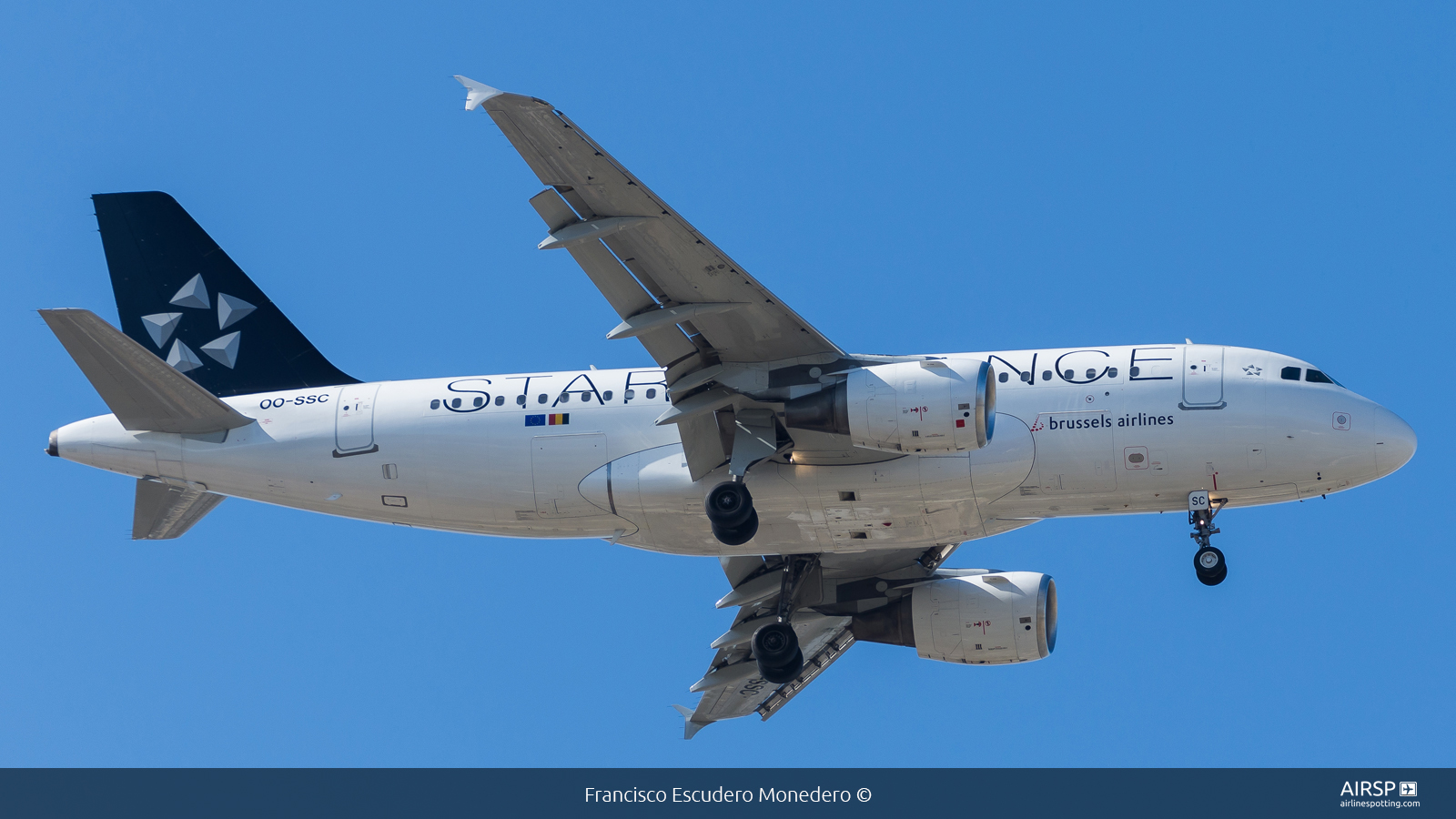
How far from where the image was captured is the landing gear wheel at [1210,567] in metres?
28.4

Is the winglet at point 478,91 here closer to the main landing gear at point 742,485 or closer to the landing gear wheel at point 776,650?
the main landing gear at point 742,485

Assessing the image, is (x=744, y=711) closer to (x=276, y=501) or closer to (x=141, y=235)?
(x=276, y=501)

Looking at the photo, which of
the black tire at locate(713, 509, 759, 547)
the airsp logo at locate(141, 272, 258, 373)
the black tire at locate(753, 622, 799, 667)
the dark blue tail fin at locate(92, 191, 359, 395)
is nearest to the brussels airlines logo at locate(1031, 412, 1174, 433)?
the black tire at locate(713, 509, 759, 547)

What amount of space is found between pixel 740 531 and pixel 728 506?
57 cm

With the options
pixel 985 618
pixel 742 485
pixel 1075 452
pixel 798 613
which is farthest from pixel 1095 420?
pixel 798 613

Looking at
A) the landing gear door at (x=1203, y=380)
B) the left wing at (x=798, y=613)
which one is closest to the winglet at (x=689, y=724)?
the left wing at (x=798, y=613)

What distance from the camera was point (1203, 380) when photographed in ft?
93.0

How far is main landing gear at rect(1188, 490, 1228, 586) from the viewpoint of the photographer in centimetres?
2844

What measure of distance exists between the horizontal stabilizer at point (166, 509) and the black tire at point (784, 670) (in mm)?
11899

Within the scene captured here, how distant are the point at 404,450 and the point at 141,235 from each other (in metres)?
9.63

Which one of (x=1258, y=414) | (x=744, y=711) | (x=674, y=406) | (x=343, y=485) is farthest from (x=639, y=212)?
(x=744, y=711)

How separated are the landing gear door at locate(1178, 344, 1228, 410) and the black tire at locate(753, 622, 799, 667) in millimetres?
9294

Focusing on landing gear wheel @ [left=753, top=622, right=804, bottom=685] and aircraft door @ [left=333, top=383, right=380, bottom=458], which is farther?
landing gear wheel @ [left=753, top=622, right=804, bottom=685]

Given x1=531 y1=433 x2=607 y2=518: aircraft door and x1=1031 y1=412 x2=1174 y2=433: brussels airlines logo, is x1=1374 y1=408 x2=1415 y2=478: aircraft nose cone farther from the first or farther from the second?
x1=531 y1=433 x2=607 y2=518: aircraft door
